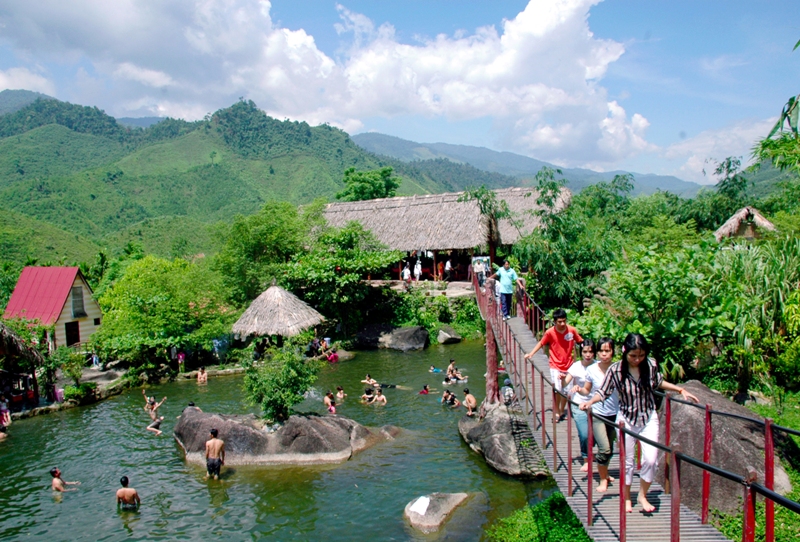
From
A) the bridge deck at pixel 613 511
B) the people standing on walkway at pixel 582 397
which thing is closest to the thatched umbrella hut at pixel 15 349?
the bridge deck at pixel 613 511

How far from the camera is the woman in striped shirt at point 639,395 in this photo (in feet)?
16.6

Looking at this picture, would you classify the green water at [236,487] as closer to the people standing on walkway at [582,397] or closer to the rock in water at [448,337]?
the people standing on walkway at [582,397]

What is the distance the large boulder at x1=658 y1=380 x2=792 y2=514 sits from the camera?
780 cm

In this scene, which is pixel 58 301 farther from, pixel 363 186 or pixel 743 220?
pixel 743 220

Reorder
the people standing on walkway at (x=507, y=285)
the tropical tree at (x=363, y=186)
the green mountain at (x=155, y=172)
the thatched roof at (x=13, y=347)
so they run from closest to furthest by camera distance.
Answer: the people standing on walkway at (x=507, y=285) < the thatched roof at (x=13, y=347) < the tropical tree at (x=363, y=186) < the green mountain at (x=155, y=172)

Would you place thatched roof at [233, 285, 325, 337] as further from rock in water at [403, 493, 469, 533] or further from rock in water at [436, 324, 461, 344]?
rock in water at [403, 493, 469, 533]

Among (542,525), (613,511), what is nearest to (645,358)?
(613,511)

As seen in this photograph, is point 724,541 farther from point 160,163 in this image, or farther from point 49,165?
point 49,165

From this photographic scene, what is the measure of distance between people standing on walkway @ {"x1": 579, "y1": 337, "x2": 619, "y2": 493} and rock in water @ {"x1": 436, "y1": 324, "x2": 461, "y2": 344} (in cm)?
1756

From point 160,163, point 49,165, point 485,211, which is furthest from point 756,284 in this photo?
point 49,165

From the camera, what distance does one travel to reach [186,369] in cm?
2130

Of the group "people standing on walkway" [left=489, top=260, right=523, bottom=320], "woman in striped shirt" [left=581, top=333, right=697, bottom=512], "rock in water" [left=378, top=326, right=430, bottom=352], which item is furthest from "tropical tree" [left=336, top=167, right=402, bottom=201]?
"woman in striped shirt" [left=581, top=333, right=697, bottom=512]

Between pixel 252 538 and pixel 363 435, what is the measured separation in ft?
13.8

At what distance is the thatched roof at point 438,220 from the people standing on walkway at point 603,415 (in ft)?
62.6
